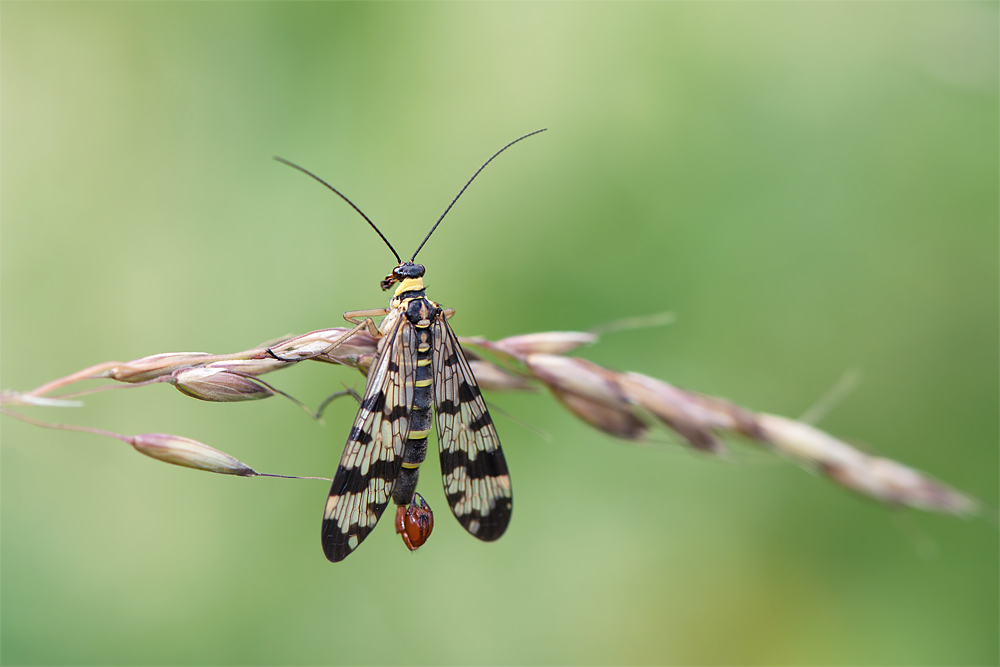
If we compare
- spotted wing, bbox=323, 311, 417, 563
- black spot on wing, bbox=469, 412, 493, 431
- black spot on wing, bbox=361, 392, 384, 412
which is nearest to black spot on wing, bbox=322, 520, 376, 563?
spotted wing, bbox=323, 311, 417, 563

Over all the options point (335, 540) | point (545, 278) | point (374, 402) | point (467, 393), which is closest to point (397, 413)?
point (374, 402)

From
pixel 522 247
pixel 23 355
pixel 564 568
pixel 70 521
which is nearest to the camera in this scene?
pixel 70 521

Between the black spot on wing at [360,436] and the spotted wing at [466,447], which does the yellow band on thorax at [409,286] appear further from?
the black spot on wing at [360,436]

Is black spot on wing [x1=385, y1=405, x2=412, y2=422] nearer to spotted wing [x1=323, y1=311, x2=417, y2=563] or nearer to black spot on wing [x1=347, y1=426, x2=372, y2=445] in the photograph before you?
spotted wing [x1=323, y1=311, x2=417, y2=563]

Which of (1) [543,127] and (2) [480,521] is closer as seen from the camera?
(2) [480,521]

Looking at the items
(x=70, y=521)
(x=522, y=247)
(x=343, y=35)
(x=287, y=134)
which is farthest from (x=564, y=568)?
(x=343, y=35)

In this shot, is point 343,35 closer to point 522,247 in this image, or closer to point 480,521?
point 522,247

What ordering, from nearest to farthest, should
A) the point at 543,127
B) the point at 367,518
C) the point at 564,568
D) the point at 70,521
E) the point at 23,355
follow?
1. the point at 367,518
2. the point at 70,521
3. the point at 23,355
4. the point at 564,568
5. the point at 543,127
